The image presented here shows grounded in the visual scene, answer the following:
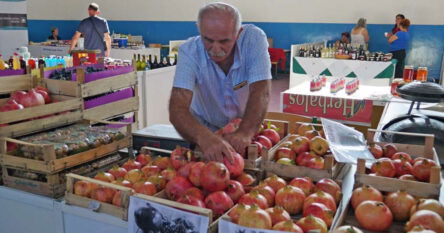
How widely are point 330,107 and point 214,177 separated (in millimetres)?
3693

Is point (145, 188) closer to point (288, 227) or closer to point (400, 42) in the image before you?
point (288, 227)

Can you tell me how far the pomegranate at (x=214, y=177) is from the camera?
5.25 feet

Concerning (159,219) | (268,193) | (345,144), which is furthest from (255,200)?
(345,144)

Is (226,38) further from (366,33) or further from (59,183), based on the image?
(366,33)

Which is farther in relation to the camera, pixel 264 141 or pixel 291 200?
pixel 264 141

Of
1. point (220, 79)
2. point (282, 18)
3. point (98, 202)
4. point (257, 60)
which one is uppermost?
point (282, 18)

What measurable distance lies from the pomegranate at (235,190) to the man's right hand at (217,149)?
123mm

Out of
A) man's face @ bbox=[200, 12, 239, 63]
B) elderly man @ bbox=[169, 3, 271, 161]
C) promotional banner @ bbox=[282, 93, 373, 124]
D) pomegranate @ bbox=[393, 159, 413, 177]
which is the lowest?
promotional banner @ bbox=[282, 93, 373, 124]

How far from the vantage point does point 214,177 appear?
5.24ft

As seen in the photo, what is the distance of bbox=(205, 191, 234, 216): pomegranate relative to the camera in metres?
1.54

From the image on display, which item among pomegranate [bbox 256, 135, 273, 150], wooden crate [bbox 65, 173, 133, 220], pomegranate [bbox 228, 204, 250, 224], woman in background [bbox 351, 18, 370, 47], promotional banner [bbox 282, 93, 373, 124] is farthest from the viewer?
woman in background [bbox 351, 18, 370, 47]

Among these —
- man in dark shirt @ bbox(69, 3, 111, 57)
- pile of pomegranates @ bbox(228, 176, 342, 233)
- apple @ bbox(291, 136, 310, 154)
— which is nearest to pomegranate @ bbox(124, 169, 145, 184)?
pile of pomegranates @ bbox(228, 176, 342, 233)

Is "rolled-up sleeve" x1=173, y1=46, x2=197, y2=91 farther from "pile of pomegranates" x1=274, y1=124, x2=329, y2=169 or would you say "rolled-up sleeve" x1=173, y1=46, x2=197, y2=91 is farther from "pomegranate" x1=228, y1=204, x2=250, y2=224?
"pomegranate" x1=228, y1=204, x2=250, y2=224

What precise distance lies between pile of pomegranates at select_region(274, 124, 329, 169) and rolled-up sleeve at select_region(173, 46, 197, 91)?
0.59 m
